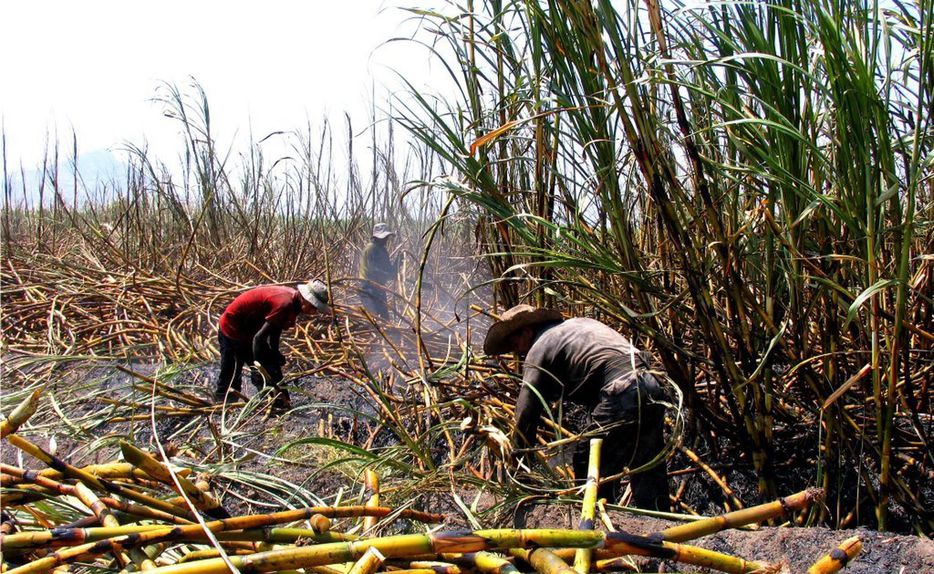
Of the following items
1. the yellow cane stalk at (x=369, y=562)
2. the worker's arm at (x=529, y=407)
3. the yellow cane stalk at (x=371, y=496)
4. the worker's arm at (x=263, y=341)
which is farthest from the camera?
the worker's arm at (x=263, y=341)

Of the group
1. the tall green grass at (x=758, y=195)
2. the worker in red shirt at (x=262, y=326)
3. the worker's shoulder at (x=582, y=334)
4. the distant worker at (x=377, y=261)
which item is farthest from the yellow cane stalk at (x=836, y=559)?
the distant worker at (x=377, y=261)

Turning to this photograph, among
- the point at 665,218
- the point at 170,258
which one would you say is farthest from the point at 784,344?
the point at 170,258

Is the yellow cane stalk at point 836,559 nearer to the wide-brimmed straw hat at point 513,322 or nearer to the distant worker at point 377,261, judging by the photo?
the wide-brimmed straw hat at point 513,322

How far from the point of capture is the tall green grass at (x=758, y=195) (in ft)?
7.04

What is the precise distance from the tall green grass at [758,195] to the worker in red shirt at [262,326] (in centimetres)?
256

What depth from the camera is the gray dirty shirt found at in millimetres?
3326

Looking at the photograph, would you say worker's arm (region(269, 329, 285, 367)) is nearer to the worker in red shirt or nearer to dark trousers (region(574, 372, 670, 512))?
the worker in red shirt

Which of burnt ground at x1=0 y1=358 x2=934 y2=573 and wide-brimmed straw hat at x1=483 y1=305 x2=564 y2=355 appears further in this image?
wide-brimmed straw hat at x1=483 y1=305 x2=564 y2=355

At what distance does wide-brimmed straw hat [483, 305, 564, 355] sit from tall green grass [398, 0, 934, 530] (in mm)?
241

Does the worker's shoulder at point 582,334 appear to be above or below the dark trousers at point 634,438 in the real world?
above

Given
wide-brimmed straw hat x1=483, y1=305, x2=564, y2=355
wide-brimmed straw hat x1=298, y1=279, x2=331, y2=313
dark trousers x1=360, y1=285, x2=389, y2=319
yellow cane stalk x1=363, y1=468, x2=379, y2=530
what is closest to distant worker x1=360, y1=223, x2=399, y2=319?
dark trousers x1=360, y1=285, x2=389, y2=319

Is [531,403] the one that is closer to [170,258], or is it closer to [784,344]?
[784,344]

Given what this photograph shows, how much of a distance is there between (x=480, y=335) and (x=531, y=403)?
9.67ft

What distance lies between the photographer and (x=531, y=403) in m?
3.35
